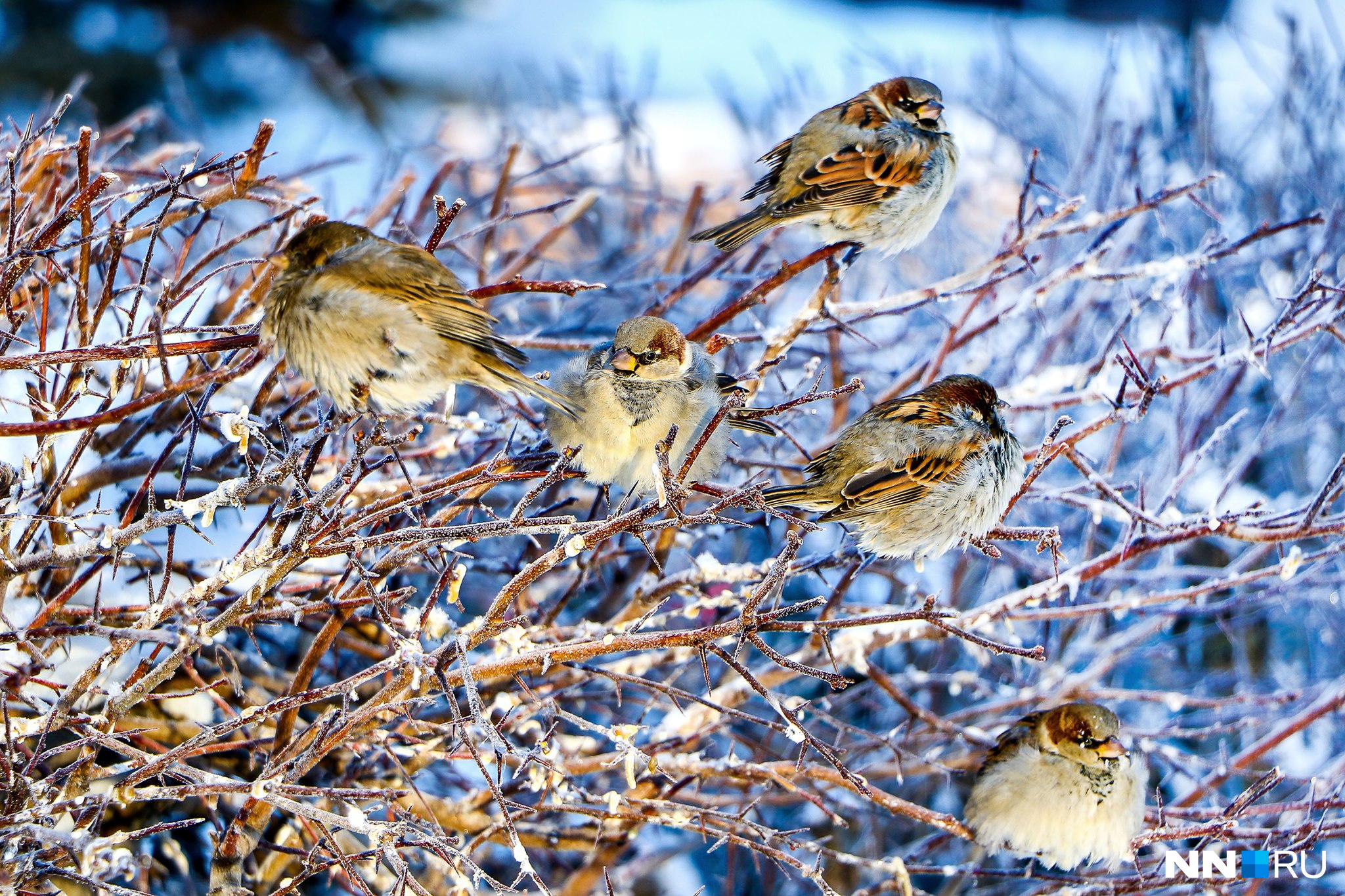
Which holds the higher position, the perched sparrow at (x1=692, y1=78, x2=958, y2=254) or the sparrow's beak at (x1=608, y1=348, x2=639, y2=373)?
the perched sparrow at (x1=692, y1=78, x2=958, y2=254)

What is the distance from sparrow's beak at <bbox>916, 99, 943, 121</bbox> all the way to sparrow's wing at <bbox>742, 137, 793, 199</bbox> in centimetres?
48

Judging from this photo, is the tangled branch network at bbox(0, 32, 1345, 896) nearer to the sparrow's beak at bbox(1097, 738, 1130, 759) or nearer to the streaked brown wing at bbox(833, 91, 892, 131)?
the sparrow's beak at bbox(1097, 738, 1130, 759)

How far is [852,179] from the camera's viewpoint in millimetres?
3938

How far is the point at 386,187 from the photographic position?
6078 mm

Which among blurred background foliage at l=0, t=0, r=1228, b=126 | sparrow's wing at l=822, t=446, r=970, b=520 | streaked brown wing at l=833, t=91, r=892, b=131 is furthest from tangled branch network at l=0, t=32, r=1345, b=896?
blurred background foliage at l=0, t=0, r=1228, b=126

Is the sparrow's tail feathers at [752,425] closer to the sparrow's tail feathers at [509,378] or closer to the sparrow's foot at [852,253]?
the sparrow's tail feathers at [509,378]

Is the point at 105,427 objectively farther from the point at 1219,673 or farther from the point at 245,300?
the point at 1219,673

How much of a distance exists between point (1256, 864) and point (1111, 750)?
0.57 meters

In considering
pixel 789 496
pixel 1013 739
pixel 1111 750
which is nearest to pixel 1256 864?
pixel 1111 750

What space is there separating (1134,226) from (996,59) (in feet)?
8.87

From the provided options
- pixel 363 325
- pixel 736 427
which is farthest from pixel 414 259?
pixel 736 427

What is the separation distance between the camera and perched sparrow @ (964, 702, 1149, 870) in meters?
3.59

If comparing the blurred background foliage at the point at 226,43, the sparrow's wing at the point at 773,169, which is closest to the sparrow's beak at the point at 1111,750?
the sparrow's wing at the point at 773,169

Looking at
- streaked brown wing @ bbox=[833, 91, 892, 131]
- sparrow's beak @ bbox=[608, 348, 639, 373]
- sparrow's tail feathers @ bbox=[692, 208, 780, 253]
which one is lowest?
sparrow's beak @ bbox=[608, 348, 639, 373]
